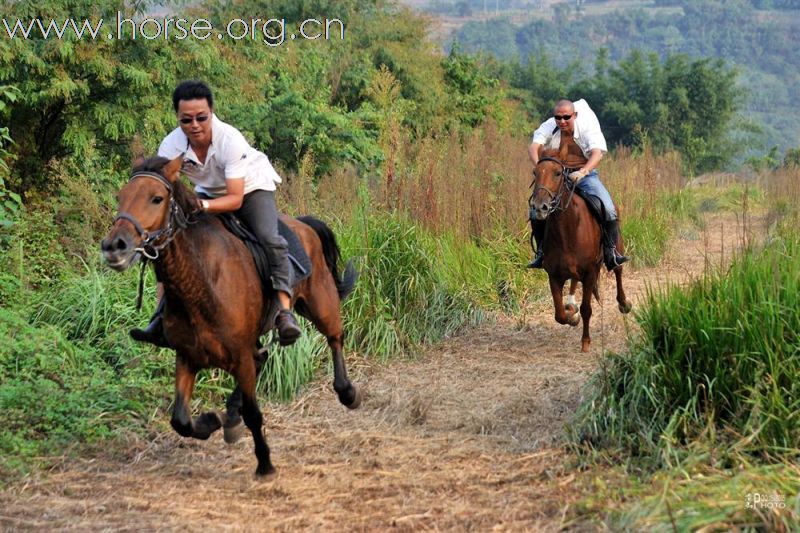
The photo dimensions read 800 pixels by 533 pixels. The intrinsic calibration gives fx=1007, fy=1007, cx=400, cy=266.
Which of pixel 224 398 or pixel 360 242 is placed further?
pixel 360 242

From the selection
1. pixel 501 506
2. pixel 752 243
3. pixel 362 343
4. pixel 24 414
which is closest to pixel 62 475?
pixel 24 414

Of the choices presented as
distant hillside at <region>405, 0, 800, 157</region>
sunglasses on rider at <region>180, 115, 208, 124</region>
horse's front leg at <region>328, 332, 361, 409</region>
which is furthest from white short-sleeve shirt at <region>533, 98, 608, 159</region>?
distant hillside at <region>405, 0, 800, 157</region>

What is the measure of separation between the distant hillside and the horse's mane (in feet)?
289

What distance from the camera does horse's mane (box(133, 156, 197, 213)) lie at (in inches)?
221

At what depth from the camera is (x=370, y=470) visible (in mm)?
6551

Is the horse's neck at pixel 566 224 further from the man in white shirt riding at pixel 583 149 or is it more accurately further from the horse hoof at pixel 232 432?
the horse hoof at pixel 232 432

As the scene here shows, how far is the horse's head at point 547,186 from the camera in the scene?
32.0 feet

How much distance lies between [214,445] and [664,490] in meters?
3.58

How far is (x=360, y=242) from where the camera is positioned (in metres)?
10.0

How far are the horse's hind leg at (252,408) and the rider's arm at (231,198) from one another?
0.92 metres

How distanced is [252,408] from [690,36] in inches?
4290

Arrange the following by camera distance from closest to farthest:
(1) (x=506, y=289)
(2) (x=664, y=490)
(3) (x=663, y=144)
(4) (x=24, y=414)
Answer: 1. (2) (x=664, y=490)
2. (4) (x=24, y=414)
3. (1) (x=506, y=289)
4. (3) (x=663, y=144)

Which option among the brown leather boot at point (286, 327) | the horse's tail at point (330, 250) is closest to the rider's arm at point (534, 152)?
the horse's tail at point (330, 250)

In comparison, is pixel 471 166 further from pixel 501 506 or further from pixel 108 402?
pixel 501 506
